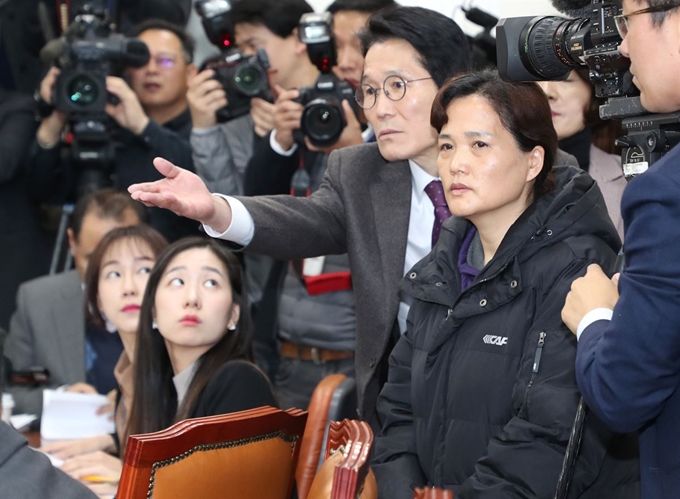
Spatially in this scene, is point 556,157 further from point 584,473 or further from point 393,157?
point 584,473

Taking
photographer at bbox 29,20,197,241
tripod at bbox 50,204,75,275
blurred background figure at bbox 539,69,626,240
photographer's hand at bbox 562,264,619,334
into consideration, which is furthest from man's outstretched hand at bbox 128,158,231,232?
tripod at bbox 50,204,75,275

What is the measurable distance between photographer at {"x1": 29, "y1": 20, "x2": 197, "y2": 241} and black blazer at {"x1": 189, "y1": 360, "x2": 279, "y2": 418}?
136 cm

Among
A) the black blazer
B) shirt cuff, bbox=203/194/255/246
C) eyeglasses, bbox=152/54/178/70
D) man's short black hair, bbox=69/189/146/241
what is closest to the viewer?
shirt cuff, bbox=203/194/255/246

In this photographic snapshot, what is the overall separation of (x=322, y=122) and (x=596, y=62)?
1.53 meters

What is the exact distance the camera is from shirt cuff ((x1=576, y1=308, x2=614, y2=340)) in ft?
5.16

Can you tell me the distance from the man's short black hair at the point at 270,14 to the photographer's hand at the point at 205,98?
242 mm

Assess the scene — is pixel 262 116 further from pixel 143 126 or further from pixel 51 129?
pixel 51 129

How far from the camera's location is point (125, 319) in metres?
3.00

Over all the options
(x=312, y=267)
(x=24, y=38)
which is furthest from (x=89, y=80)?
(x=312, y=267)

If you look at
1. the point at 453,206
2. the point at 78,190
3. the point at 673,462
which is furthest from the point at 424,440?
the point at 78,190

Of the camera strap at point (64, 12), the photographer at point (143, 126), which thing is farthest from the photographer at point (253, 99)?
the camera strap at point (64, 12)

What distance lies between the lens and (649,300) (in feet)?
4.67

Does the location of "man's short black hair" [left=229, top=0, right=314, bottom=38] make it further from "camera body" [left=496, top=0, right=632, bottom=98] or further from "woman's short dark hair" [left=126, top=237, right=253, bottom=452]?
"camera body" [left=496, top=0, right=632, bottom=98]

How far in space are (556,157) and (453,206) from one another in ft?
0.89
